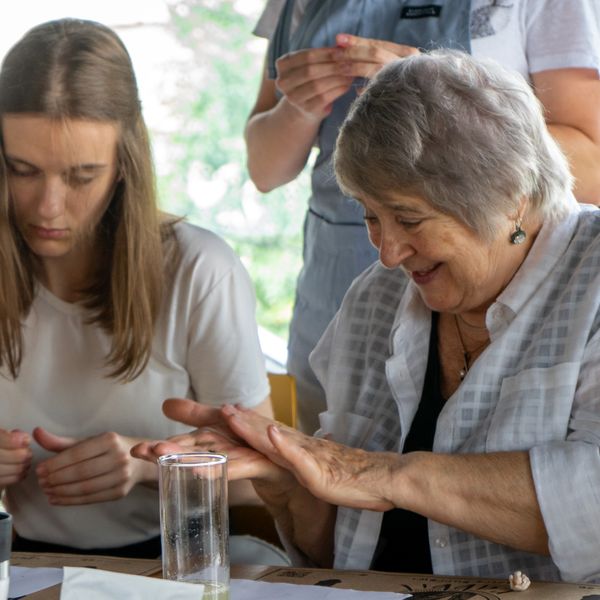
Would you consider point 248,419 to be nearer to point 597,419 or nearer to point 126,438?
point 126,438

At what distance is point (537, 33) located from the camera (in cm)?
186

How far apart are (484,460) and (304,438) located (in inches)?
9.2

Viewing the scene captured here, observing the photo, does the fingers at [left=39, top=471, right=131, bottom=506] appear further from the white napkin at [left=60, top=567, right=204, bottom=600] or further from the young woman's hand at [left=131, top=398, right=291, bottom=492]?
the white napkin at [left=60, top=567, right=204, bottom=600]

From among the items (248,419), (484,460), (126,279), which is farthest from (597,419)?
(126,279)

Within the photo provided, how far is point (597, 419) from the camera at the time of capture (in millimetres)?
1296

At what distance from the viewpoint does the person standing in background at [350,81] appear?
183 centimetres

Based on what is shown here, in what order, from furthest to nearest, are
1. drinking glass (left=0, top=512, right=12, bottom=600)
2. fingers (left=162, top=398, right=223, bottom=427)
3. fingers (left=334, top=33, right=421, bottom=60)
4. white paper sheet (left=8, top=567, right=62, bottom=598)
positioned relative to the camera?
fingers (left=334, top=33, right=421, bottom=60) < fingers (left=162, top=398, right=223, bottom=427) < white paper sheet (left=8, top=567, right=62, bottom=598) < drinking glass (left=0, top=512, right=12, bottom=600)

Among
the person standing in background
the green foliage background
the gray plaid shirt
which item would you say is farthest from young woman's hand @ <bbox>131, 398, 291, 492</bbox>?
the green foliage background

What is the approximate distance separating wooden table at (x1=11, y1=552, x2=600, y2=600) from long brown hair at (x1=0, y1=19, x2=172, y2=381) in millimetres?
528

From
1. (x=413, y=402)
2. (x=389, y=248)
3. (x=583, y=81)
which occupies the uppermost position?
(x=583, y=81)

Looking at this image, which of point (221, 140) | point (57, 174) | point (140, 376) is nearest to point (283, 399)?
point (140, 376)

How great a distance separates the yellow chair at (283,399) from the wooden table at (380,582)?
58 cm

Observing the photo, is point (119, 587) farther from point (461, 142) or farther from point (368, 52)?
point (368, 52)

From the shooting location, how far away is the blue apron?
189 centimetres
